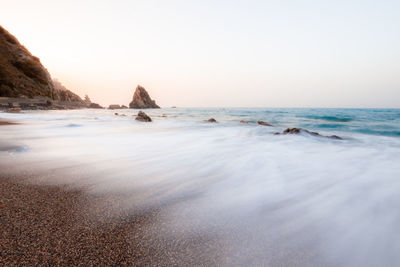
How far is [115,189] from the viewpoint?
6.34 feet

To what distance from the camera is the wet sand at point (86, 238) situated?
988mm

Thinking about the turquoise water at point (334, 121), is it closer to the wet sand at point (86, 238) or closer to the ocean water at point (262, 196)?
the ocean water at point (262, 196)

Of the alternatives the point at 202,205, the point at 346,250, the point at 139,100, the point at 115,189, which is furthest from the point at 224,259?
the point at 139,100

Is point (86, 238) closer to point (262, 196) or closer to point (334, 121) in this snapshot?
A: point (262, 196)

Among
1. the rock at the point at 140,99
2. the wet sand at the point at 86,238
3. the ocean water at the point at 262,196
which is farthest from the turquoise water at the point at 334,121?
the rock at the point at 140,99

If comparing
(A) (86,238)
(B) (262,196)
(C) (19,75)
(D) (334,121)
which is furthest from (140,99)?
(A) (86,238)

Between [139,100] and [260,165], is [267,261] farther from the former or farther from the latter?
[139,100]

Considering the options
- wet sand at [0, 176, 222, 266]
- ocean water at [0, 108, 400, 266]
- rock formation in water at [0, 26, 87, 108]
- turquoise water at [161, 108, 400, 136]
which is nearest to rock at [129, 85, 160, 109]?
rock formation in water at [0, 26, 87, 108]

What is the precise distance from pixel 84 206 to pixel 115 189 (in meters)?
0.40

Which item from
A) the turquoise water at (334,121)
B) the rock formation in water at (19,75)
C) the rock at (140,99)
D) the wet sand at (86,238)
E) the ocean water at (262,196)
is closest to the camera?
the wet sand at (86,238)

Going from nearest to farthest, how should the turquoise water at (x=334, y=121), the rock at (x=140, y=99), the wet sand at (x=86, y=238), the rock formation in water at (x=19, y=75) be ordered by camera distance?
the wet sand at (x=86, y=238), the turquoise water at (x=334, y=121), the rock formation in water at (x=19, y=75), the rock at (x=140, y=99)

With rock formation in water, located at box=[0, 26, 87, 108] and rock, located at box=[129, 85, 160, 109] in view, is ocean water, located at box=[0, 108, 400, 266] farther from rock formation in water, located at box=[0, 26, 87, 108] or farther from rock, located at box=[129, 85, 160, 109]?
rock, located at box=[129, 85, 160, 109]

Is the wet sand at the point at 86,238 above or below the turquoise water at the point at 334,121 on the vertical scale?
above

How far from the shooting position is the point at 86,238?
1146 mm
